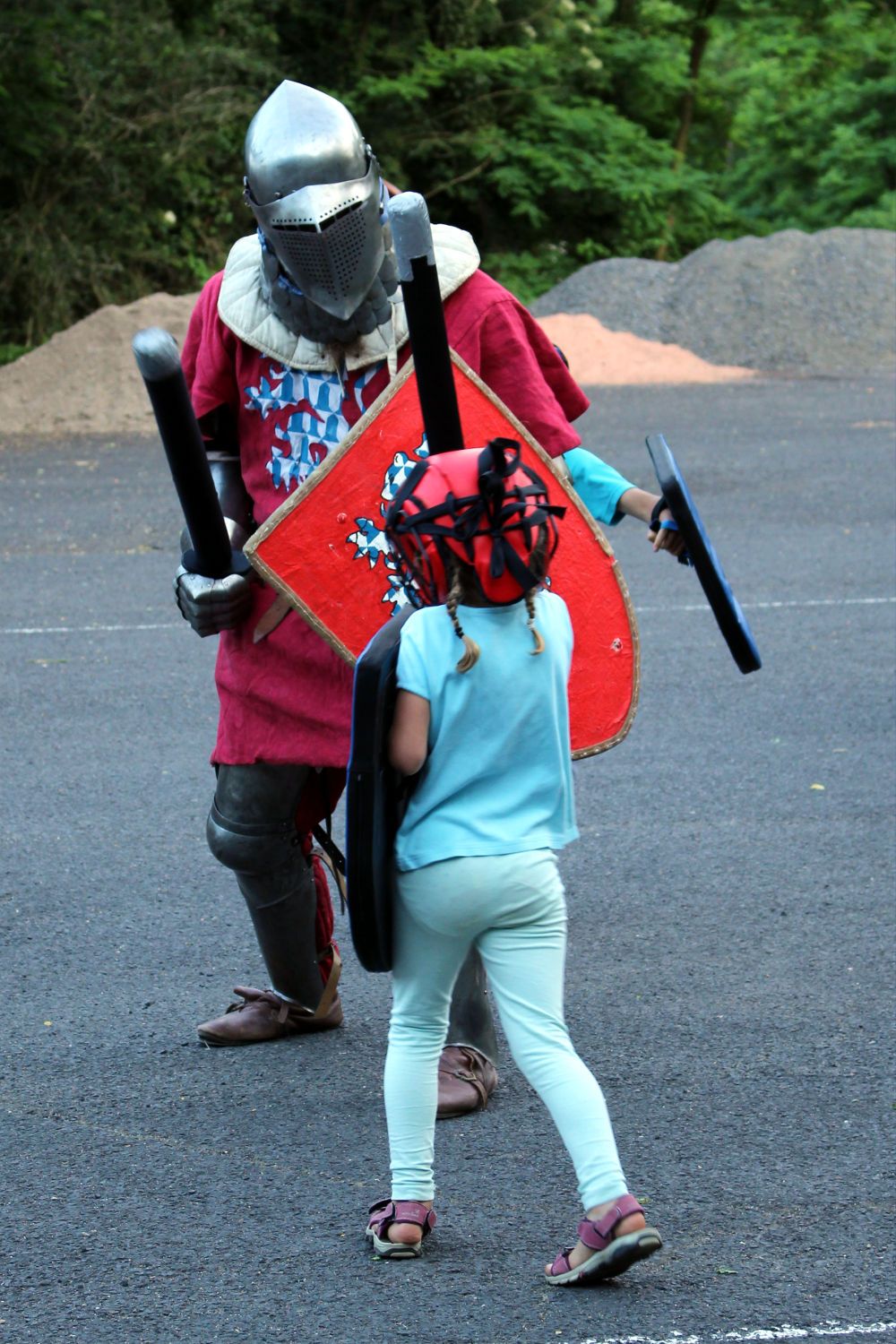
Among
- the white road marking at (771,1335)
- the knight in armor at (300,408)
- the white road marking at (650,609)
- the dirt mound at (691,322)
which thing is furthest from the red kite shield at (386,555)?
the dirt mound at (691,322)

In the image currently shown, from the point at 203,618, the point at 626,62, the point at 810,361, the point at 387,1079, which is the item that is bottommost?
the point at 810,361

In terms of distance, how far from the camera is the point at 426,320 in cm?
300

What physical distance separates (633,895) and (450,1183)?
5.55 ft

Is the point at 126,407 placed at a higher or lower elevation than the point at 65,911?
lower

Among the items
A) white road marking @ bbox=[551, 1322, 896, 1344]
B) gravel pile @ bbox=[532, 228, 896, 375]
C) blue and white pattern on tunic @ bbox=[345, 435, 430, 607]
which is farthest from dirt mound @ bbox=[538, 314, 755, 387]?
white road marking @ bbox=[551, 1322, 896, 1344]

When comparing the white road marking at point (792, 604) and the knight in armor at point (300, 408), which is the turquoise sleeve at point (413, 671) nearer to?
the knight in armor at point (300, 408)

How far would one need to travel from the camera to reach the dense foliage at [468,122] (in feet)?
71.1

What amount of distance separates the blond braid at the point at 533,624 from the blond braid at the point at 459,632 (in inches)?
3.9

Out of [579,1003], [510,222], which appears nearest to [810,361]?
[510,222]

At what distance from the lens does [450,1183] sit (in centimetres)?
320

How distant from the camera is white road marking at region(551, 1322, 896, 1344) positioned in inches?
103

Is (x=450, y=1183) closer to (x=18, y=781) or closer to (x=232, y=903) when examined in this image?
(x=232, y=903)

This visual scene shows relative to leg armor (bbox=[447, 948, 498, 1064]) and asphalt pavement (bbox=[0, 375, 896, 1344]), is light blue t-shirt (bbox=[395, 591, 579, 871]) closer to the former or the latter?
asphalt pavement (bbox=[0, 375, 896, 1344])

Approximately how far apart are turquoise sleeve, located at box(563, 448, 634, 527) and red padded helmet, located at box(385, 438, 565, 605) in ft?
2.53
